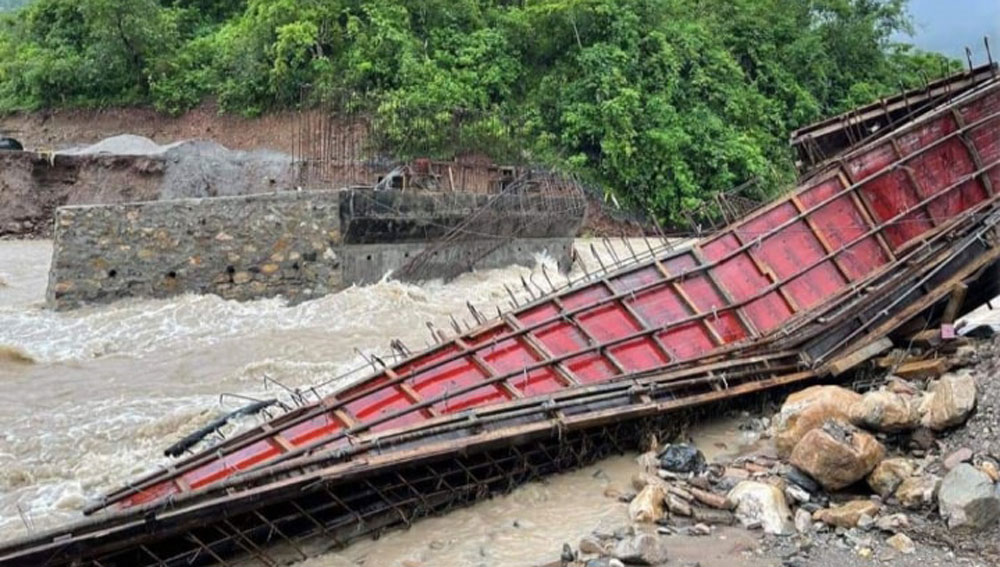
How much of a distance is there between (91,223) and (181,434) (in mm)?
6827

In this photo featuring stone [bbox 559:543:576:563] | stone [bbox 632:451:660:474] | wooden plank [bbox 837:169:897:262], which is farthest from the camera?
wooden plank [bbox 837:169:897:262]

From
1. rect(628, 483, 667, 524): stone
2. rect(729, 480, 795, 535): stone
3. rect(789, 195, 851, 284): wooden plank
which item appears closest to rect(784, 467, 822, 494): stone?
rect(729, 480, 795, 535): stone

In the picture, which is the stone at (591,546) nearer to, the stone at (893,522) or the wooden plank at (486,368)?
the stone at (893,522)

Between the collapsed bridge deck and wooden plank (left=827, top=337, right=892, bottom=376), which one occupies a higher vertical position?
the collapsed bridge deck

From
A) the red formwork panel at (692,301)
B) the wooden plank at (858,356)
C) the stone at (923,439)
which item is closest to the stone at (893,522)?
the stone at (923,439)

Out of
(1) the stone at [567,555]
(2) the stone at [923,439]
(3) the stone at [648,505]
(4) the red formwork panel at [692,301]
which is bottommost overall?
(2) the stone at [923,439]

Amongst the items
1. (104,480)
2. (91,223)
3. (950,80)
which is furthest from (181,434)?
(950,80)

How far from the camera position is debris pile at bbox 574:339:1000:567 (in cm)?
511

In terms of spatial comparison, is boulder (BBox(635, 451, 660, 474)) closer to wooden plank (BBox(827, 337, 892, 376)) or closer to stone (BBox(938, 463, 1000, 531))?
stone (BBox(938, 463, 1000, 531))

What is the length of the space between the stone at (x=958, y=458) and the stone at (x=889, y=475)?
0.23 metres

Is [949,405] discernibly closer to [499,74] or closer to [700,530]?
[700,530]

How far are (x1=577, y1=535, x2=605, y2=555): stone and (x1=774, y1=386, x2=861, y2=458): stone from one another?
2.10 meters

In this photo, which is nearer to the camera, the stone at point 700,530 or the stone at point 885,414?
the stone at point 700,530

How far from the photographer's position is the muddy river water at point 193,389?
6109 millimetres
